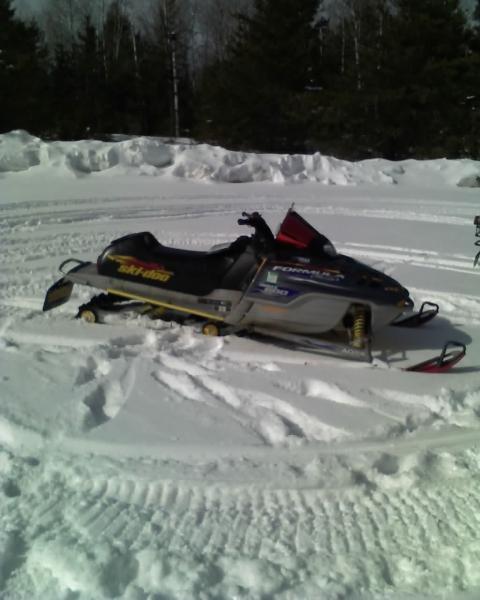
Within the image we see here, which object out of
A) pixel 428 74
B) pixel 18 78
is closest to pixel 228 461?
pixel 428 74

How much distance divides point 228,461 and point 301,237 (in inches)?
70.0

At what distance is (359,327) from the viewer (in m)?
3.70

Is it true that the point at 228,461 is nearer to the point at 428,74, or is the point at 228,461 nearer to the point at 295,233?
the point at 295,233

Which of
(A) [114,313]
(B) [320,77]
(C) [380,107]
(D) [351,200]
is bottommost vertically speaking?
(A) [114,313]

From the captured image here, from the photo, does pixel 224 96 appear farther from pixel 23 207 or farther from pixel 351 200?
pixel 23 207

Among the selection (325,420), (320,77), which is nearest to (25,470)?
(325,420)

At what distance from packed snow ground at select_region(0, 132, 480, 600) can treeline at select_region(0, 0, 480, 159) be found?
13.0m

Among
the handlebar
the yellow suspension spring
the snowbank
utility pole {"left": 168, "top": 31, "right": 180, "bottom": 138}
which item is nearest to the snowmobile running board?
the yellow suspension spring

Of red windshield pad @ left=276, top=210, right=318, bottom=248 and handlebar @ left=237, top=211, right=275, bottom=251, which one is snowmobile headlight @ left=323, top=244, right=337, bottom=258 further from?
handlebar @ left=237, top=211, right=275, bottom=251

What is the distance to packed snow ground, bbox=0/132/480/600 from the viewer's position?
193cm

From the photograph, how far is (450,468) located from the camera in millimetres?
2559

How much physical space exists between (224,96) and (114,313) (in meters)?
15.5

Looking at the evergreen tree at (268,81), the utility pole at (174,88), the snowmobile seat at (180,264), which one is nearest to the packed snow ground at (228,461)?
the snowmobile seat at (180,264)

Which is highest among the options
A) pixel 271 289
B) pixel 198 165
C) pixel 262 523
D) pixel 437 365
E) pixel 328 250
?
pixel 198 165
